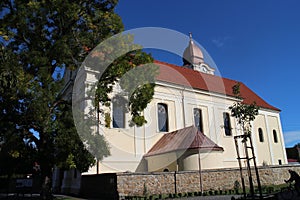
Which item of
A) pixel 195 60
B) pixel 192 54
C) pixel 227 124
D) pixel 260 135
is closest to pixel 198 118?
pixel 227 124

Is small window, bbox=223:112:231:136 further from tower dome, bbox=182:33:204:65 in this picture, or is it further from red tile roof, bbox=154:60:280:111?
tower dome, bbox=182:33:204:65

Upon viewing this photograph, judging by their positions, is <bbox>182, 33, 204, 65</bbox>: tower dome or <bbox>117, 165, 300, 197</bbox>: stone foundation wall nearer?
<bbox>117, 165, 300, 197</bbox>: stone foundation wall

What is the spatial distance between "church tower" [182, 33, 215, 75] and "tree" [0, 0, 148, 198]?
2639 centimetres

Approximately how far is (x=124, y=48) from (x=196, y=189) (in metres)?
9.32

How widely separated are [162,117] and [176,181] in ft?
33.3

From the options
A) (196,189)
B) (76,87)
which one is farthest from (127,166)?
(76,87)

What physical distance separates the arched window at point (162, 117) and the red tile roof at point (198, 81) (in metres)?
2.54

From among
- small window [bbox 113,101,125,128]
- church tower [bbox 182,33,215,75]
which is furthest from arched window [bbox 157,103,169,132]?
church tower [bbox 182,33,215,75]

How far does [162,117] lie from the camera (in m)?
25.5

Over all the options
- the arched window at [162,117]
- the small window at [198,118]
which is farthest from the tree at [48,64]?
the small window at [198,118]

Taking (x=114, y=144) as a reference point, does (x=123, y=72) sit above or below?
above

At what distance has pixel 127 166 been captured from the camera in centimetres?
2134

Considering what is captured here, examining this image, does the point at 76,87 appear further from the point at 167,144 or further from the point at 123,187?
the point at 167,144

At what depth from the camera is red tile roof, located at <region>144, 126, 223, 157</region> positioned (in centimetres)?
1942
